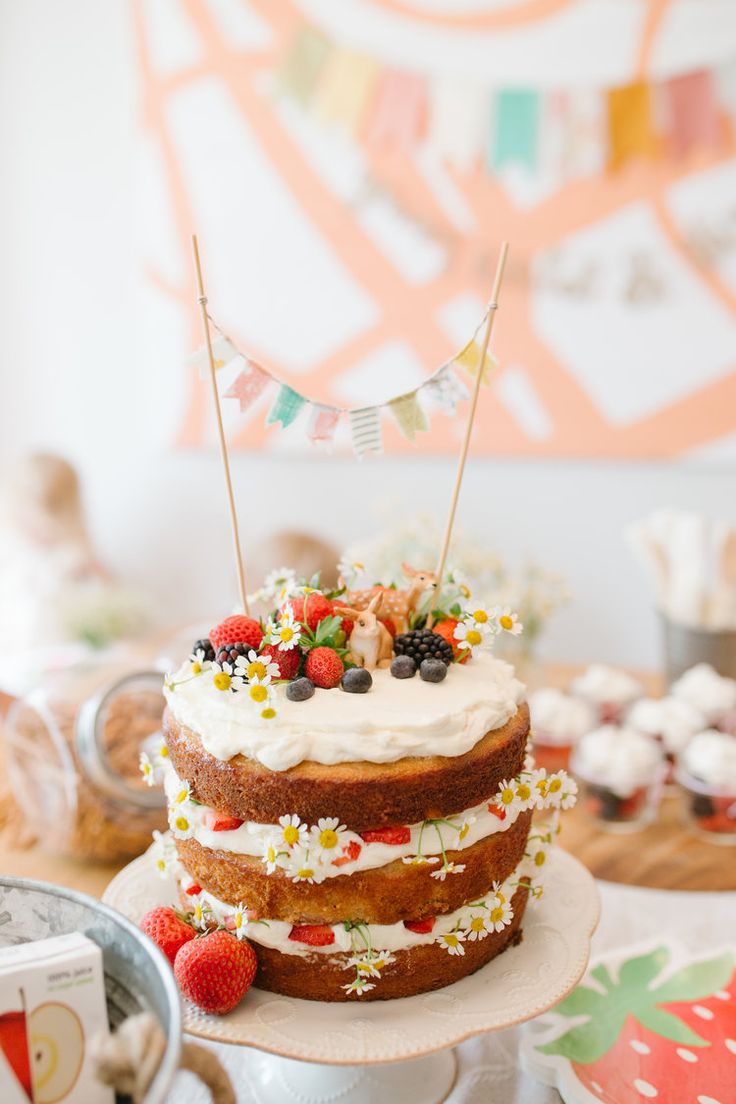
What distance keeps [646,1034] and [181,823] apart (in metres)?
0.63

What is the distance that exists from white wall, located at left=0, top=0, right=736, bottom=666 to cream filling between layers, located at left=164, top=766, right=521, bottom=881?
6.73 feet

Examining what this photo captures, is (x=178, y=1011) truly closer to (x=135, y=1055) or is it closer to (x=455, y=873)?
(x=135, y=1055)

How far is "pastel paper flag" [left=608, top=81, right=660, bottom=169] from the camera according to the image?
8.86ft

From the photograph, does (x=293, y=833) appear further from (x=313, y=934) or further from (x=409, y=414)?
(x=409, y=414)

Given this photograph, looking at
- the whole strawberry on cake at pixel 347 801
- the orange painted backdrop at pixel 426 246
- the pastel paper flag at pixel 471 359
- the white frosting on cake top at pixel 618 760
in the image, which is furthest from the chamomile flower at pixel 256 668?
the orange painted backdrop at pixel 426 246

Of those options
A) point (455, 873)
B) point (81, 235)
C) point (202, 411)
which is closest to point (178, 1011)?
point (455, 873)

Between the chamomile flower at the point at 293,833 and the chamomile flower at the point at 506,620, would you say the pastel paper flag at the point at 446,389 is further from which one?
the chamomile flower at the point at 293,833

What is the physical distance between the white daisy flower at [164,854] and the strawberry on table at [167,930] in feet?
0.25

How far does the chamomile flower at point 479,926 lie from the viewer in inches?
40.4

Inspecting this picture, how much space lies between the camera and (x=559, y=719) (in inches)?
70.1

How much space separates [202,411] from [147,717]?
1.94 m

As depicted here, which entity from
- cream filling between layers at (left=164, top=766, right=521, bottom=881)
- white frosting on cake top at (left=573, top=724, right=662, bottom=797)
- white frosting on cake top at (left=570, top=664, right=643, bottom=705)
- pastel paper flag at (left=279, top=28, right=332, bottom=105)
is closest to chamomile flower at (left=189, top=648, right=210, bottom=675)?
cream filling between layers at (left=164, top=766, right=521, bottom=881)

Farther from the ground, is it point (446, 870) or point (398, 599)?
point (398, 599)

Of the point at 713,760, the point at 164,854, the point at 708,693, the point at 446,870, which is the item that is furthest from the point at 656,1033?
the point at 708,693
